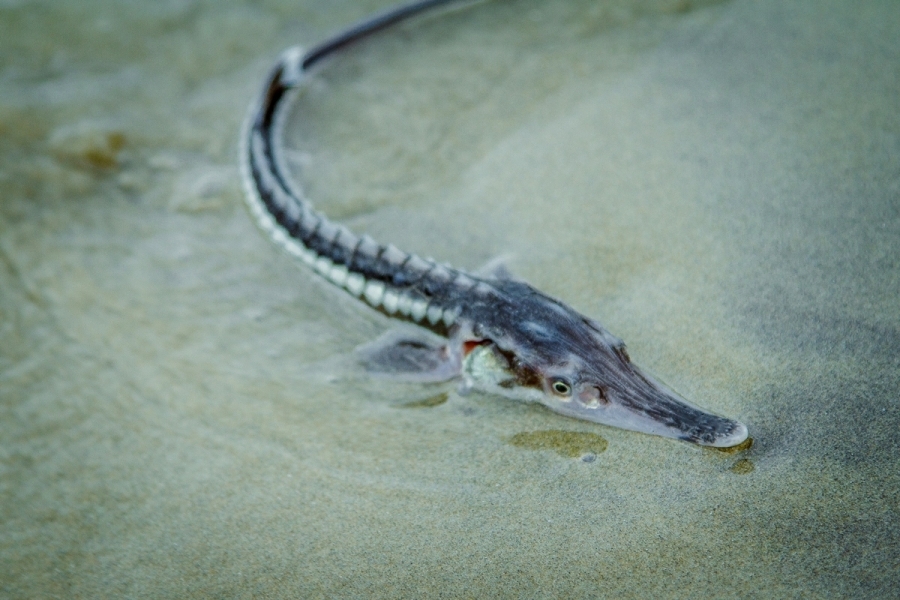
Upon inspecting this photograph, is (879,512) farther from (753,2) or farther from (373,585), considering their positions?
(753,2)

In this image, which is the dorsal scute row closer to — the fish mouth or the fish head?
the fish head

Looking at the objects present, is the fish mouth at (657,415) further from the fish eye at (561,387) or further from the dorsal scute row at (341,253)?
the dorsal scute row at (341,253)

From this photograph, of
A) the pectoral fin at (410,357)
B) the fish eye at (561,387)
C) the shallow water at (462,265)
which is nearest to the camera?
the shallow water at (462,265)

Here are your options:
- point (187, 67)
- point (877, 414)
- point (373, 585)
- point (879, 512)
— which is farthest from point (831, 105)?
point (187, 67)

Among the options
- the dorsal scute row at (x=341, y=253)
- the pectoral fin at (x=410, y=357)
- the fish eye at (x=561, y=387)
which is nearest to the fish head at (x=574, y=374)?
the fish eye at (x=561, y=387)

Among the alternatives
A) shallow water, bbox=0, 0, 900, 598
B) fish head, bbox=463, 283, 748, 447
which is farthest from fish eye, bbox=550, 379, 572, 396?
shallow water, bbox=0, 0, 900, 598

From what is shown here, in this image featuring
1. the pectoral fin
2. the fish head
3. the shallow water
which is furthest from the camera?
the pectoral fin

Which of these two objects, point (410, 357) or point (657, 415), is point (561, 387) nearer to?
point (657, 415)

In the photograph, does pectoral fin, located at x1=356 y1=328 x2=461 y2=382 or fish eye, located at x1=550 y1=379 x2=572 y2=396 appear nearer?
fish eye, located at x1=550 y1=379 x2=572 y2=396

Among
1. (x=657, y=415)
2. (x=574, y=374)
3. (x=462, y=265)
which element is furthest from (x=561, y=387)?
(x=462, y=265)
